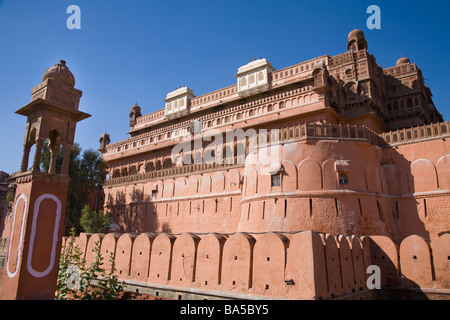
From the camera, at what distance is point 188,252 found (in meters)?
12.9

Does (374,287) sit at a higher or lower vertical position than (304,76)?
lower

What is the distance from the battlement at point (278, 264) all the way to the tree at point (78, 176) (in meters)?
15.9

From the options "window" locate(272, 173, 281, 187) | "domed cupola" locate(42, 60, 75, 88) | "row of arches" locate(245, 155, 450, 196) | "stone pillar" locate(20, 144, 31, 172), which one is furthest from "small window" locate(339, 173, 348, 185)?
"stone pillar" locate(20, 144, 31, 172)

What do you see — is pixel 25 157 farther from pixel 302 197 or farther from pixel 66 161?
pixel 302 197

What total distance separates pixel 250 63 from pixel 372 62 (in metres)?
11.8

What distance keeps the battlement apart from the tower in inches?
205

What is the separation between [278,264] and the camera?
10.6m

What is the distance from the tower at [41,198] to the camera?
8164 mm

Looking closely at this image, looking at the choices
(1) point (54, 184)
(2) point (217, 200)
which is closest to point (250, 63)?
(2) point (217, 200)

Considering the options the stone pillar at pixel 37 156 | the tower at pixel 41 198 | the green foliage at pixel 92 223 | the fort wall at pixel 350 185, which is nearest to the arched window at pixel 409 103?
the fort wall at pixel 350 185

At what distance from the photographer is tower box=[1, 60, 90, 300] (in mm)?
8164

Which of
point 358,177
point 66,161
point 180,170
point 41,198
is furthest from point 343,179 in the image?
point 180,170

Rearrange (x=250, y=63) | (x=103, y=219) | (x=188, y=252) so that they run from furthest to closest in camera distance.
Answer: (x=250, y=63) < (x=103, y=219) < (x=188, y=252)
